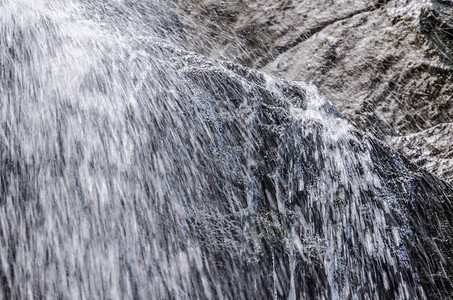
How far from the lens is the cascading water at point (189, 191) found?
2070 millimetres

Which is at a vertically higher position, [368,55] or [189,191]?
[368,55]

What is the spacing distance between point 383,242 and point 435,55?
4.23 feet

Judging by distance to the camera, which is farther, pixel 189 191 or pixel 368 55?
pixel 368 55

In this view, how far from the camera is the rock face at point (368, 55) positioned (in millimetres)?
2543

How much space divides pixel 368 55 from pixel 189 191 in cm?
164

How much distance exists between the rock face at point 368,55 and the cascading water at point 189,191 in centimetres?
29

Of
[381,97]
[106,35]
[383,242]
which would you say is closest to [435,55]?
[381,97]

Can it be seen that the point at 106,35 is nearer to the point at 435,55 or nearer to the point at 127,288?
the point at 127,288

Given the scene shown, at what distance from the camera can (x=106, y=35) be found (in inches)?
109

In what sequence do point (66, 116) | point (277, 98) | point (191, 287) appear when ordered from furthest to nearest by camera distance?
point (277, 98), point (66, 116), point (191, 287)

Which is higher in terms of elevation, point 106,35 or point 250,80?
point 106,35

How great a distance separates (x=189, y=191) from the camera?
2.18 metres

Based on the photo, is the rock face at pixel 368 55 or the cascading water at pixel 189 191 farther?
the rock face at pixel 368 55

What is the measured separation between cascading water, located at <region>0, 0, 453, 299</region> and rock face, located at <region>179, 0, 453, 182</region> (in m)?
0.29
